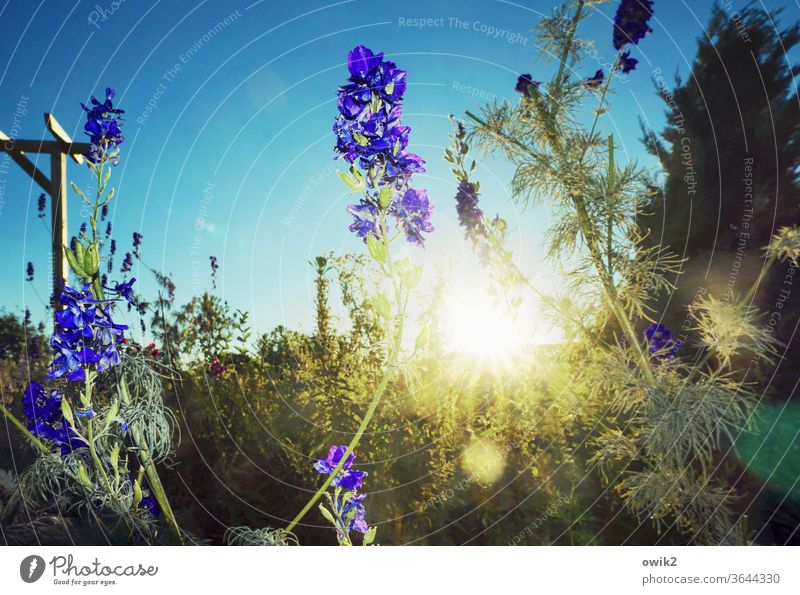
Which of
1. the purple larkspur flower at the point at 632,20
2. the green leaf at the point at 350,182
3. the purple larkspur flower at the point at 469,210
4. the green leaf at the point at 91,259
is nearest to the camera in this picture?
the green leaf at the point at 350,182

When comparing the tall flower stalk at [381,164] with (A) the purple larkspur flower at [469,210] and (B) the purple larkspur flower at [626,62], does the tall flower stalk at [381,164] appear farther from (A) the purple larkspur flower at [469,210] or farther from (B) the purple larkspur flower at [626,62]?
(B) the purple larkspur flower at [626,62]

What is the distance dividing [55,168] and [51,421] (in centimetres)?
148

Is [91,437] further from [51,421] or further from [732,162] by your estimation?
[732,162]

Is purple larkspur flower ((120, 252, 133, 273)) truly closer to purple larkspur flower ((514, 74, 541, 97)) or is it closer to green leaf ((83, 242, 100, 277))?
green leaf ((83, 242, 100, 277))

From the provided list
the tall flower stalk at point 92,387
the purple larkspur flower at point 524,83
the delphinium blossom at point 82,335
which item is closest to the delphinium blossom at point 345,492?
the tall flower stalk at point 92,387

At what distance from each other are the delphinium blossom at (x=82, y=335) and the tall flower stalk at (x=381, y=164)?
97 cm

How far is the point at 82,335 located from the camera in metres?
1.82

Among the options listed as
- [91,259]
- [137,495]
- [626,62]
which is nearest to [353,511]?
[137,495]

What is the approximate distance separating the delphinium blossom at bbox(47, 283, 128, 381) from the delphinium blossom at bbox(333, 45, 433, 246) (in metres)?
1.01

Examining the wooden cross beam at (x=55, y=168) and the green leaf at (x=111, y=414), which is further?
the wooden cross beam at (x=55, y=168)

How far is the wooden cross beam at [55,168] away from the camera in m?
2.54

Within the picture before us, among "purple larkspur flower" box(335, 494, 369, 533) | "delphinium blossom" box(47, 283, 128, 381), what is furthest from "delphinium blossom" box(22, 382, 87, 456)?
"purple larkspur flower" box(335, 494, 369, 533)
